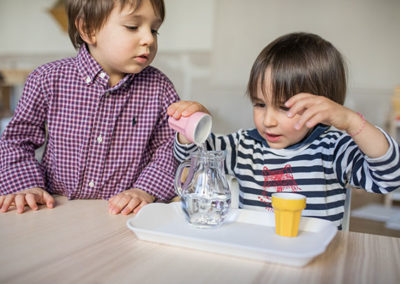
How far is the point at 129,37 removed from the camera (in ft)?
3.30

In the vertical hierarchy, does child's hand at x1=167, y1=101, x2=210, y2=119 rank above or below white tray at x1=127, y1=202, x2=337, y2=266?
above

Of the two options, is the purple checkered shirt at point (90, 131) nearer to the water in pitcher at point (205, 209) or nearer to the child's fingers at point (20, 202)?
the child's fingers at point (20, 202)

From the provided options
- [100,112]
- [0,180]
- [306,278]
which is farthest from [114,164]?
[306,278]

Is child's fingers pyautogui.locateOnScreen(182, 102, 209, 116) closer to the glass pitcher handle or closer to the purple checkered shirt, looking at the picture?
the glass pitcher handle

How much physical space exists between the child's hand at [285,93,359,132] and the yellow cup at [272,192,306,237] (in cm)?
14

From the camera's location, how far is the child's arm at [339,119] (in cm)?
73

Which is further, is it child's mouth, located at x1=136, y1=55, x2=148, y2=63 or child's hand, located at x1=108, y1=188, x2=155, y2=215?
child's mouth, located at x1=136, y1=55, x2=148, y2=63

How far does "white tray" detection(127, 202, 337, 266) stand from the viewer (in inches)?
22.7

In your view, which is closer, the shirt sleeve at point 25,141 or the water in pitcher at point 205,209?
the water in pitcher at point 205,209

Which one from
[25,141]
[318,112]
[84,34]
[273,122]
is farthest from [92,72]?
[318,112]

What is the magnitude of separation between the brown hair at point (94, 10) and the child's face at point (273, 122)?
1.06 feet

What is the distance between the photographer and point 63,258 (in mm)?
566

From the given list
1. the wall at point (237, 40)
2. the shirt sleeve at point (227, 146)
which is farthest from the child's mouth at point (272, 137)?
the wall at point (237, 40)

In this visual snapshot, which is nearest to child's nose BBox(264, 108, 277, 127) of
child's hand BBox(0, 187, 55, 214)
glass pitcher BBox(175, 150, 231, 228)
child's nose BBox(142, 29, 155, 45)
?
glass pitcher BBox(175, 150, 231, 228)
